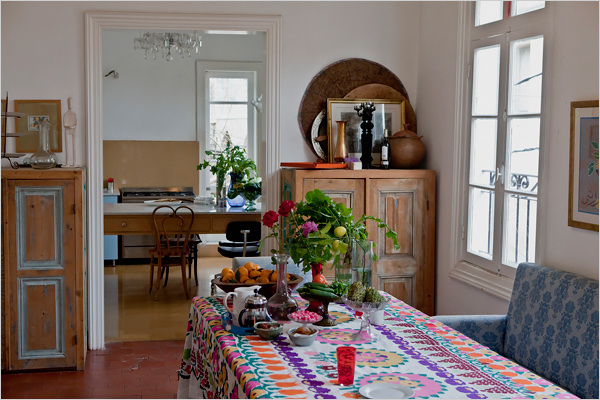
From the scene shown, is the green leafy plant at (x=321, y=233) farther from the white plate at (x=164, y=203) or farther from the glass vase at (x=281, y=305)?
the white plate at (x=164, y=203)

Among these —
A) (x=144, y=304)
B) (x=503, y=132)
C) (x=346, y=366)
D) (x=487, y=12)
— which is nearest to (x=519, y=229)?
(x=503, y=132)

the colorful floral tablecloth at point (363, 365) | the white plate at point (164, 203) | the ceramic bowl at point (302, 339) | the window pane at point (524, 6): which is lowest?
the colorful floral tablecloth at point (363, 365)

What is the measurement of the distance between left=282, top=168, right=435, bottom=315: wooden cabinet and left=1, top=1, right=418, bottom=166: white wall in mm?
491

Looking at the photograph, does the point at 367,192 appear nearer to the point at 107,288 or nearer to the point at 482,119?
the point at 482,119

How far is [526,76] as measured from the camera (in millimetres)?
3891

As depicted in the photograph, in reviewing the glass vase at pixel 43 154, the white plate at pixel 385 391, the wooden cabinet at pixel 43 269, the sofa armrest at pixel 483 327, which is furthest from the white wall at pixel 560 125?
the glass vase at pixel 43 154

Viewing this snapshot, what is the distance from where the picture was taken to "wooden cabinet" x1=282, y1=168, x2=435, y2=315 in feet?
15.9

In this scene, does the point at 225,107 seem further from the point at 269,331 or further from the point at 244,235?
the point at 269,331

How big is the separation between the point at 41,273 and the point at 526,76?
319cm

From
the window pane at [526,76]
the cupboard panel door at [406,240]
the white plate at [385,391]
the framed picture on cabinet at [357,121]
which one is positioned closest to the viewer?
the white plate at [385,391]

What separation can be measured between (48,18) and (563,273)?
3.68 metres

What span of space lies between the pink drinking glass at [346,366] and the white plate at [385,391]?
70 mm

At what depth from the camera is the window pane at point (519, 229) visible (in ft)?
12.6

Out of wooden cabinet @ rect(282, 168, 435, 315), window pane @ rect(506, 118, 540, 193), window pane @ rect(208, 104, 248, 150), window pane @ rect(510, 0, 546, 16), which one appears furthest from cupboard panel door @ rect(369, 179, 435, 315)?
window pane @ rect(208, 104, 248, 150)
